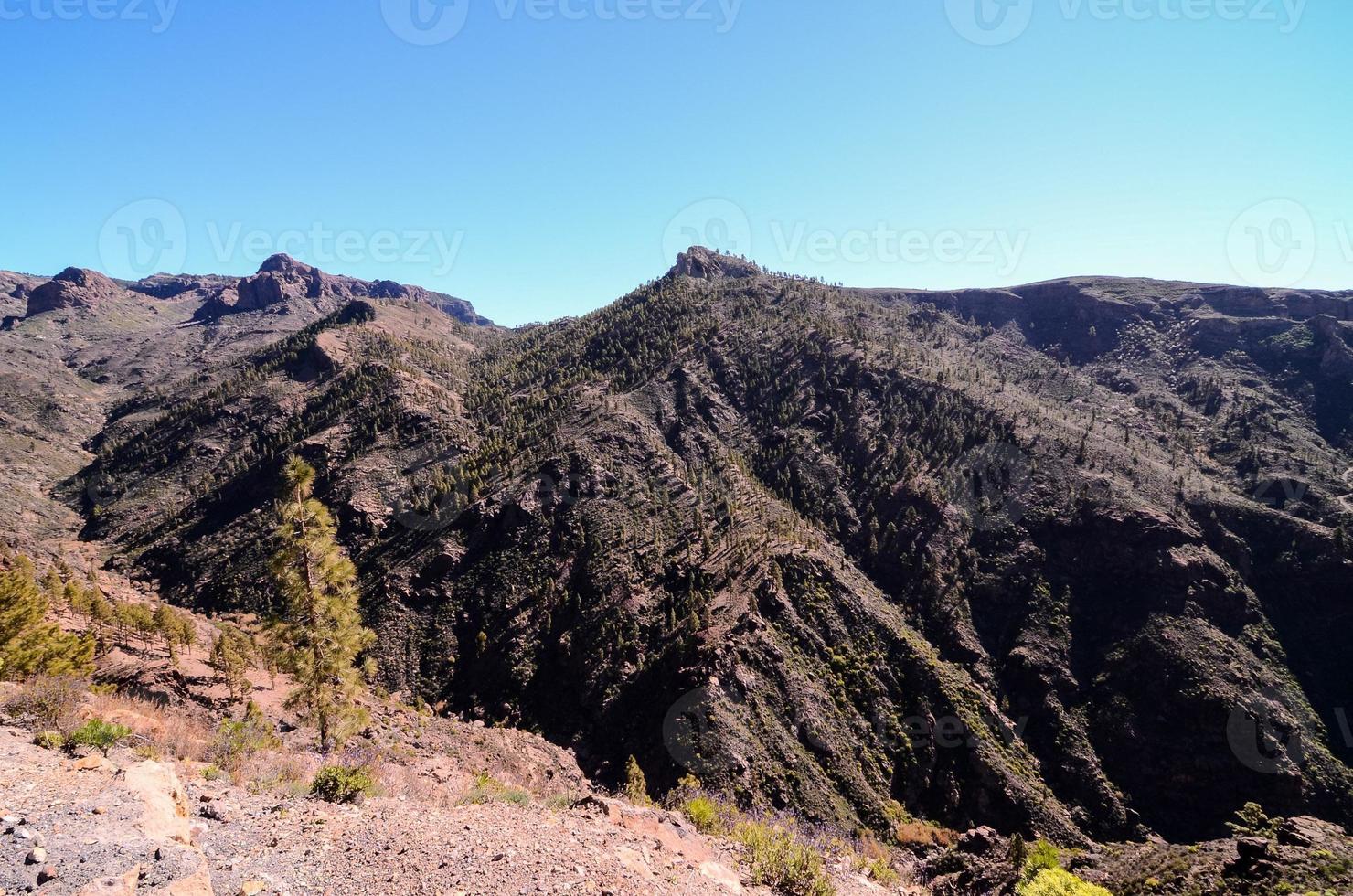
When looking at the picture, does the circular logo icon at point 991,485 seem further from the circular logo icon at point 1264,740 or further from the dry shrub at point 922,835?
the dry shrub at point 922,835

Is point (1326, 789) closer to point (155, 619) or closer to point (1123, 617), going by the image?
point (1123, 617)

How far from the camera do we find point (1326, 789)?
37.9 meters

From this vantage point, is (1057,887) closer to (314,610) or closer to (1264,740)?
(314,610)

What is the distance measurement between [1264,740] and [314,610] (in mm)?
63610

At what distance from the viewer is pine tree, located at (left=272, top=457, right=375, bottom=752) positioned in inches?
899

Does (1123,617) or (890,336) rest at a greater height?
(890,336)

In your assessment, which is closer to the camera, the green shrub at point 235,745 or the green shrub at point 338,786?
the green shrub at point 338,786

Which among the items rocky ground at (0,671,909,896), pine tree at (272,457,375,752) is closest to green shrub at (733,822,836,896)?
rocky ground at (0,671,909,896)

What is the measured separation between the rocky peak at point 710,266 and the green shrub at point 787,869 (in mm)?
148328

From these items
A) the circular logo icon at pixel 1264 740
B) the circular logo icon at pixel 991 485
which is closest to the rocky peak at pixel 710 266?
the circular logo icon at pixel 991 485

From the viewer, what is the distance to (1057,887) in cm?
1599

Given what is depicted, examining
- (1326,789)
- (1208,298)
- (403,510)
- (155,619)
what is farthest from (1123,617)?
(1208,298)

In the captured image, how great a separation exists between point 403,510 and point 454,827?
212 ft

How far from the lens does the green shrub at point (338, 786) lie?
12.3 meters
